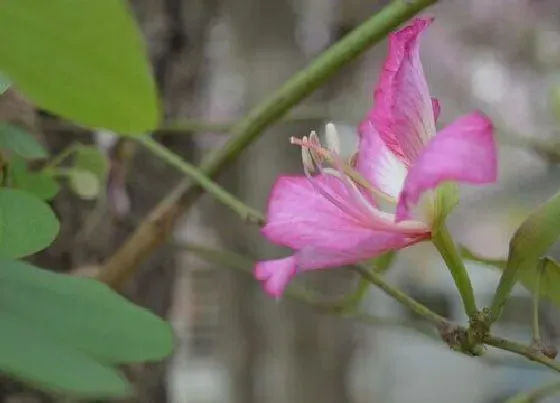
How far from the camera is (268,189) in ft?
4.07

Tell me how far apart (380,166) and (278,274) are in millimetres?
42

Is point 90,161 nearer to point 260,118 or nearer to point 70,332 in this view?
point 260,118

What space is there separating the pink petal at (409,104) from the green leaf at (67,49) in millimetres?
138

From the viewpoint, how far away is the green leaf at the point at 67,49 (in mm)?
107

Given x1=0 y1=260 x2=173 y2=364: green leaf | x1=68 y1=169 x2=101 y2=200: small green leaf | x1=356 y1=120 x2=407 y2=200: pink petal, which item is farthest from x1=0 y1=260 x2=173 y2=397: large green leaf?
x1=68 y1=169 x2=101 y2=200: small green leaf

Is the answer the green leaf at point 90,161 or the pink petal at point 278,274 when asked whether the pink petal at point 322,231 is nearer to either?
the pink petal at point 278,274

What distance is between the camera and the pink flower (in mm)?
229

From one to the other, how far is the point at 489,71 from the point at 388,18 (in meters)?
2.07

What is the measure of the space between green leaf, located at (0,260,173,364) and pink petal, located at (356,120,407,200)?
103mm

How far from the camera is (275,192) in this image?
0.26 meters

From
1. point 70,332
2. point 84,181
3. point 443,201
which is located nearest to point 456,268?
point 443,201

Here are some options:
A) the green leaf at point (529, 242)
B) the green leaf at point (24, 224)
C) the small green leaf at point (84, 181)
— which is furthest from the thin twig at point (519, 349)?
the small green leaf at point (84, 181)

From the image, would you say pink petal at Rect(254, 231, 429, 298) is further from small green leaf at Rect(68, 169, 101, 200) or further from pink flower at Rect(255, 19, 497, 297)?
small green leaf at Rect(68, 169, 101, 200)

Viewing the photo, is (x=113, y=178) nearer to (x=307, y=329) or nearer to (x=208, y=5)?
(x=208, y=5)
